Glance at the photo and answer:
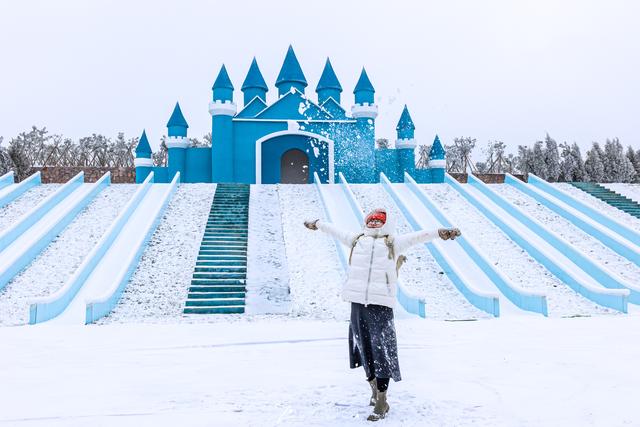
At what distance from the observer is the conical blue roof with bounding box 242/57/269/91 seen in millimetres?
29139

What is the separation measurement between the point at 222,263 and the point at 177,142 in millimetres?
16365

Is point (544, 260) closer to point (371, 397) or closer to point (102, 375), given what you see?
point (371, 397)

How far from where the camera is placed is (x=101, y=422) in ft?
10.5

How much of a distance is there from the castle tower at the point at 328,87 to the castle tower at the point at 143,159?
9972 mm

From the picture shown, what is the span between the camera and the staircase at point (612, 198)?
1648 centimetres

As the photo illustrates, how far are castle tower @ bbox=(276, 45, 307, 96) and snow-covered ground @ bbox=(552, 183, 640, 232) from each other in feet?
51.1

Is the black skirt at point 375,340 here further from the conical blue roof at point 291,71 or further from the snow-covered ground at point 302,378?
the conical blue roof at point 291,71

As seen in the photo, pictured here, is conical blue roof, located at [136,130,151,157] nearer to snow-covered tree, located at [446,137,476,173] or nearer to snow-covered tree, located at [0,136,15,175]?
snow-covered tree, located at [0,136,15,175]

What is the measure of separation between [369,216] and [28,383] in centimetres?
319

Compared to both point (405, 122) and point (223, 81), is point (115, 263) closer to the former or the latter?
point (223, 81)

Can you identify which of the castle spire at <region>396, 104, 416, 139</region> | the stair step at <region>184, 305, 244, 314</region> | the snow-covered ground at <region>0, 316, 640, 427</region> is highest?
the castle spire at <region>396, 104, 416, 139</region>

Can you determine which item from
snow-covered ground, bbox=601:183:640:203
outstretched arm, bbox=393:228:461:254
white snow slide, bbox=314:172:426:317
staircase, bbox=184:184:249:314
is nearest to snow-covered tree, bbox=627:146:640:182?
snow-covered ground, bbox=601:183:640:203

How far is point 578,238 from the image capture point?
13.2 meters

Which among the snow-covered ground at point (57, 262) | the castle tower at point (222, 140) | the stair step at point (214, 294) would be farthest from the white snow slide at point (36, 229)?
the castle tower at point (222, 140)
